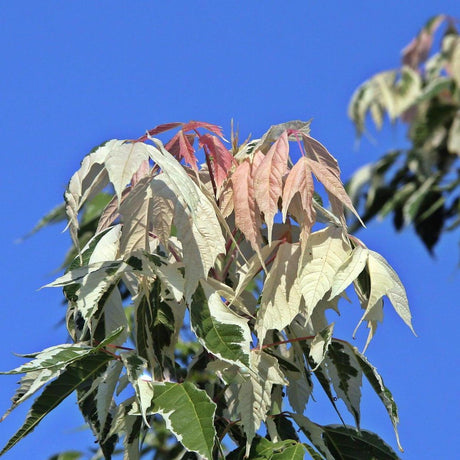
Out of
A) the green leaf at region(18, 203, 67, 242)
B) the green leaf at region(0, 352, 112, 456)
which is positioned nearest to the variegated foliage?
the green leaf at region(0, 352, 112, 456)

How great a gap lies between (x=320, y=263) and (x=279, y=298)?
0.23 ft

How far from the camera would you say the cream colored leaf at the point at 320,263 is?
1213 millimetres

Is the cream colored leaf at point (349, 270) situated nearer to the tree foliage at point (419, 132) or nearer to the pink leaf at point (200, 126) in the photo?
the pink leaf at point (200, 126)

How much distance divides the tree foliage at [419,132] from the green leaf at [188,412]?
159 inches

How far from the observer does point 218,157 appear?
1.33m

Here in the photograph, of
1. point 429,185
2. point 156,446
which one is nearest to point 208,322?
point 156,446

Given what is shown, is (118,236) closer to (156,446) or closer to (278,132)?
(278,132)

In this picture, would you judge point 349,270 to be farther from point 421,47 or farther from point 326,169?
point 421,47

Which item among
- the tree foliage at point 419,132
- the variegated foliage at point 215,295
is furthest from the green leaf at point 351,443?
the tree foliage at point 419,132

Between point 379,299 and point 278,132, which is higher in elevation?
point 278,132

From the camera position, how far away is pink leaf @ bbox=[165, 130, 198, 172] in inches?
51.6

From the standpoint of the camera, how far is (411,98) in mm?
5918

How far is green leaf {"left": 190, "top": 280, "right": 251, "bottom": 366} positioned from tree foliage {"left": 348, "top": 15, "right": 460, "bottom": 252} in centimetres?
400

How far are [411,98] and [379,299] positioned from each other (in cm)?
487
